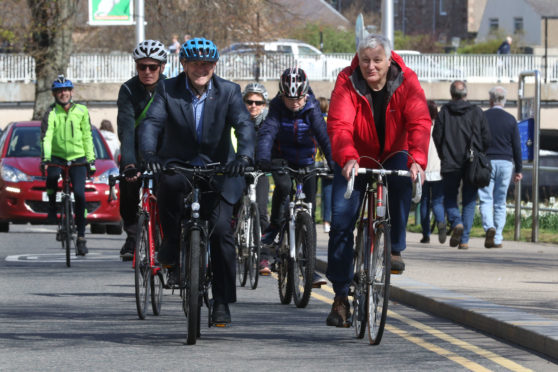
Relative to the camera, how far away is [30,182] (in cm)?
2003

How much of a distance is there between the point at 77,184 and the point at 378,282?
24.3 feet

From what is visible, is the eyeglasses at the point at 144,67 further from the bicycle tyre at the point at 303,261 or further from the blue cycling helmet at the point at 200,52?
the blue cycling helmet at the point at 200,52

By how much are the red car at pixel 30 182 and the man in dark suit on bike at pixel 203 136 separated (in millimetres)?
10591

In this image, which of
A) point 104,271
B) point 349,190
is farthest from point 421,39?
point 349,190

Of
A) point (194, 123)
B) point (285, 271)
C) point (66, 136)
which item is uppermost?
point (194, 123)

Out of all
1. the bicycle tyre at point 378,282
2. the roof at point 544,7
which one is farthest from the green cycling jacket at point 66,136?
the roof at point 544,7

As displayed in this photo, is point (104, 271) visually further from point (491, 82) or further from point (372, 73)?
point (491, 82)

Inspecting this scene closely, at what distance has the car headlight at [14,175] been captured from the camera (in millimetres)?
20016

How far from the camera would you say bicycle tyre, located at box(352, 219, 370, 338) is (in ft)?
29.7

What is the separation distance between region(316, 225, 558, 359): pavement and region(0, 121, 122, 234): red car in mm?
4391

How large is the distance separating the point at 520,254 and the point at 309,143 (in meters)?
4.73

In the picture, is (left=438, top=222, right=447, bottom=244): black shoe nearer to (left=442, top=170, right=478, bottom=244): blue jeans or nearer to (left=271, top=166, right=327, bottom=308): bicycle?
(left=442, top=170, right=478, bottom=244): blue jeans

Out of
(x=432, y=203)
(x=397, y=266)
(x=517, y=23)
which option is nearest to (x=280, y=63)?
(x=432, y=203)

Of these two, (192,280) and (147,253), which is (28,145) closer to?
(147,253)
